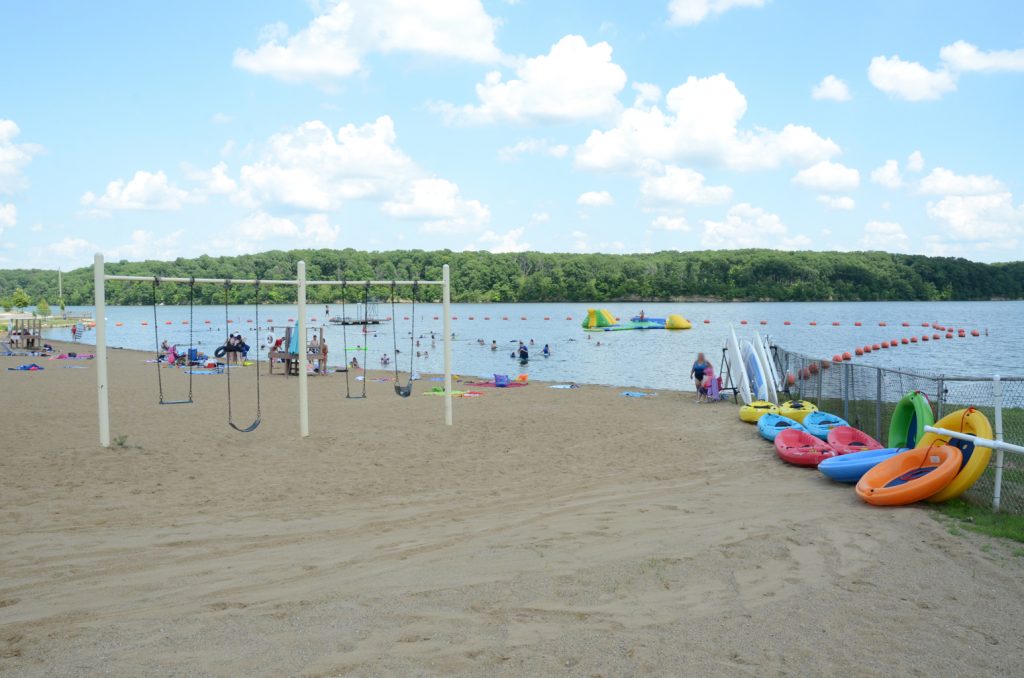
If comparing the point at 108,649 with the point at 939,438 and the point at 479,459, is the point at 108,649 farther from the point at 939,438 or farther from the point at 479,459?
the point at 939,438

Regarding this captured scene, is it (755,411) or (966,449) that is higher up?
(966,449)

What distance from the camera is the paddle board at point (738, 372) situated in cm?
1733

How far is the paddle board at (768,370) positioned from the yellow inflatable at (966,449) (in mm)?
7689

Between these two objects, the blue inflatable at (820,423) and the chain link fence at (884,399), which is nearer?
the chain link fence at (884,399)

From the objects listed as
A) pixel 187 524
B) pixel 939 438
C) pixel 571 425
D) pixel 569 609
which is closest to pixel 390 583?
pixel 569 609

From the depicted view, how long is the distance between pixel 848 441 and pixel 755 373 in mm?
7365

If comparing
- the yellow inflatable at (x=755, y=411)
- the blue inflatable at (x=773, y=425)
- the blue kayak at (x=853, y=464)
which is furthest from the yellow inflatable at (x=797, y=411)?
the blue kayak at (x=853, y=464)

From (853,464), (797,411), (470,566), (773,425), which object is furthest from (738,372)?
(470,566)

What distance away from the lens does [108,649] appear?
4312mm

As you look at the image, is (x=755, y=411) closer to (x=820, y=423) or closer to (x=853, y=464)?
(x=820, y=423)

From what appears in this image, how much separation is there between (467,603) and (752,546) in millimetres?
2645

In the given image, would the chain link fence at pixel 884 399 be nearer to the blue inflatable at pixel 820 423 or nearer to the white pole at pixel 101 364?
the blue inflatable at pixel 820 423

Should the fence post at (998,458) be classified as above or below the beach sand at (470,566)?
above

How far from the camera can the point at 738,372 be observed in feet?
63.1
